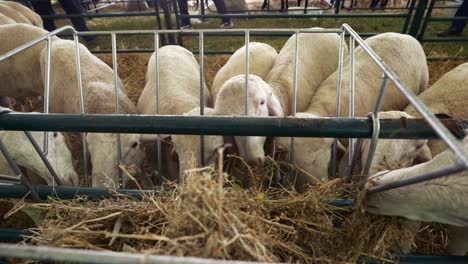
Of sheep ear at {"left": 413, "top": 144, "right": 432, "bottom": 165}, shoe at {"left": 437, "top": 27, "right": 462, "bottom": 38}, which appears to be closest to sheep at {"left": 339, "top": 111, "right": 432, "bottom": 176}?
sheep ear at {"left": 413, "top": 144, "right": 432, "bottom": 165}

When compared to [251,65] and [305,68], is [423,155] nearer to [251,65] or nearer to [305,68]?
[305,68]

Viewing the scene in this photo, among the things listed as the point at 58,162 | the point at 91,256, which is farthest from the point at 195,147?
the point at 91,256

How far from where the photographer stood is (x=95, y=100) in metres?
2.56

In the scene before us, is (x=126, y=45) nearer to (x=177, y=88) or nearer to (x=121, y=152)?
(x=177, y=88)

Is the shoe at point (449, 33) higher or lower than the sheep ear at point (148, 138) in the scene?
higher

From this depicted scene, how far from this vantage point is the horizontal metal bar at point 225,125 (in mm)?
1122

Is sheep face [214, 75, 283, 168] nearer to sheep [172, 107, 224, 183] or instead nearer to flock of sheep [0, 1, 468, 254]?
flock of sheep [0, 1, 468, 254]

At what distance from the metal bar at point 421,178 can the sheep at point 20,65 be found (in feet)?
11.4

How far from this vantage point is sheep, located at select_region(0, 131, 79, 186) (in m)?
1.97

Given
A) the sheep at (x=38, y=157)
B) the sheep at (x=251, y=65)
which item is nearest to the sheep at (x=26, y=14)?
the sheep at (x=251, y=65)

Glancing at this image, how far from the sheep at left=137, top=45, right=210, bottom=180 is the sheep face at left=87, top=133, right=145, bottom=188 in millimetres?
103

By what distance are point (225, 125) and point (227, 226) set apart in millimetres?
411

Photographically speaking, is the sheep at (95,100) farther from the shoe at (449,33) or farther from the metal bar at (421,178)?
the shoe at (449,33)

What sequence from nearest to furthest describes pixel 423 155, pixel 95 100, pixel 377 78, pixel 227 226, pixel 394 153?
pixel 227 226
pixel 394 153
pixel 423 155
pixel 95 100
pixel 377 78
